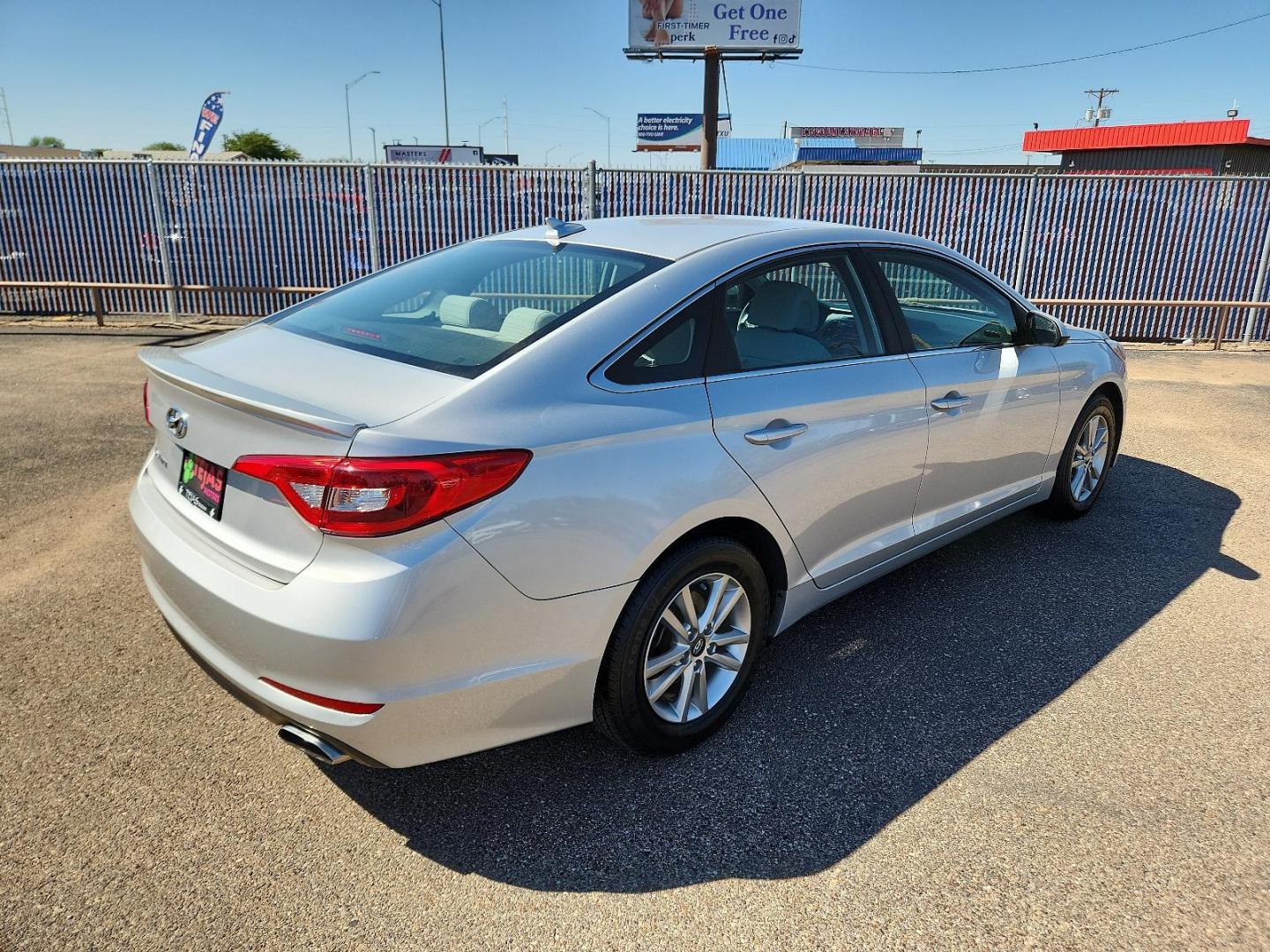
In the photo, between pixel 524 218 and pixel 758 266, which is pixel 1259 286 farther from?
pixel 758 266

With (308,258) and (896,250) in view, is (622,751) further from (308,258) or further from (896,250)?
(308,258)

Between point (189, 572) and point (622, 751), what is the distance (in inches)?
56.3

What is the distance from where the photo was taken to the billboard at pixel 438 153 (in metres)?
49.7

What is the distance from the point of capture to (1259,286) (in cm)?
1360

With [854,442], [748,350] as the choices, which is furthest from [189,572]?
[854,442]

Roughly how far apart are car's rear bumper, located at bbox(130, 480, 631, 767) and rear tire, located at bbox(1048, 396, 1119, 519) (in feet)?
11.0

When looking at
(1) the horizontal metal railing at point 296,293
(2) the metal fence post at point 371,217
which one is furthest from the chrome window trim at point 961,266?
(2) the metal fence post at point 371,217

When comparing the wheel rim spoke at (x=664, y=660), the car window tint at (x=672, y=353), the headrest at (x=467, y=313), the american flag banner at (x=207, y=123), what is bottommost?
the wheel rim spoke at (x=664, y=660)

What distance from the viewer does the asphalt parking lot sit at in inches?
91.2

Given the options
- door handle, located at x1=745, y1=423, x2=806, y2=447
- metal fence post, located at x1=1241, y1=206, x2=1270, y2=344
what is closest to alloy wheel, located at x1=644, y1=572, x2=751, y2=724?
door handle, located at x1=745, y1=423, x2=806, y2=447

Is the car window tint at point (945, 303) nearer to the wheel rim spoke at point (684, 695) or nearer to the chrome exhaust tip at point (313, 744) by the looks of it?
the wheel rim spoke at point (684, 695)

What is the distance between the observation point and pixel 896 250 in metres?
3.84

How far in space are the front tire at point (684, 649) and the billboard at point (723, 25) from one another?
2129cm

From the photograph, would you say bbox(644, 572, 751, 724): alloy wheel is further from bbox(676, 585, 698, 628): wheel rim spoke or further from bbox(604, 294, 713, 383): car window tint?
bbox(604, 294, 713, 383): car window tint
